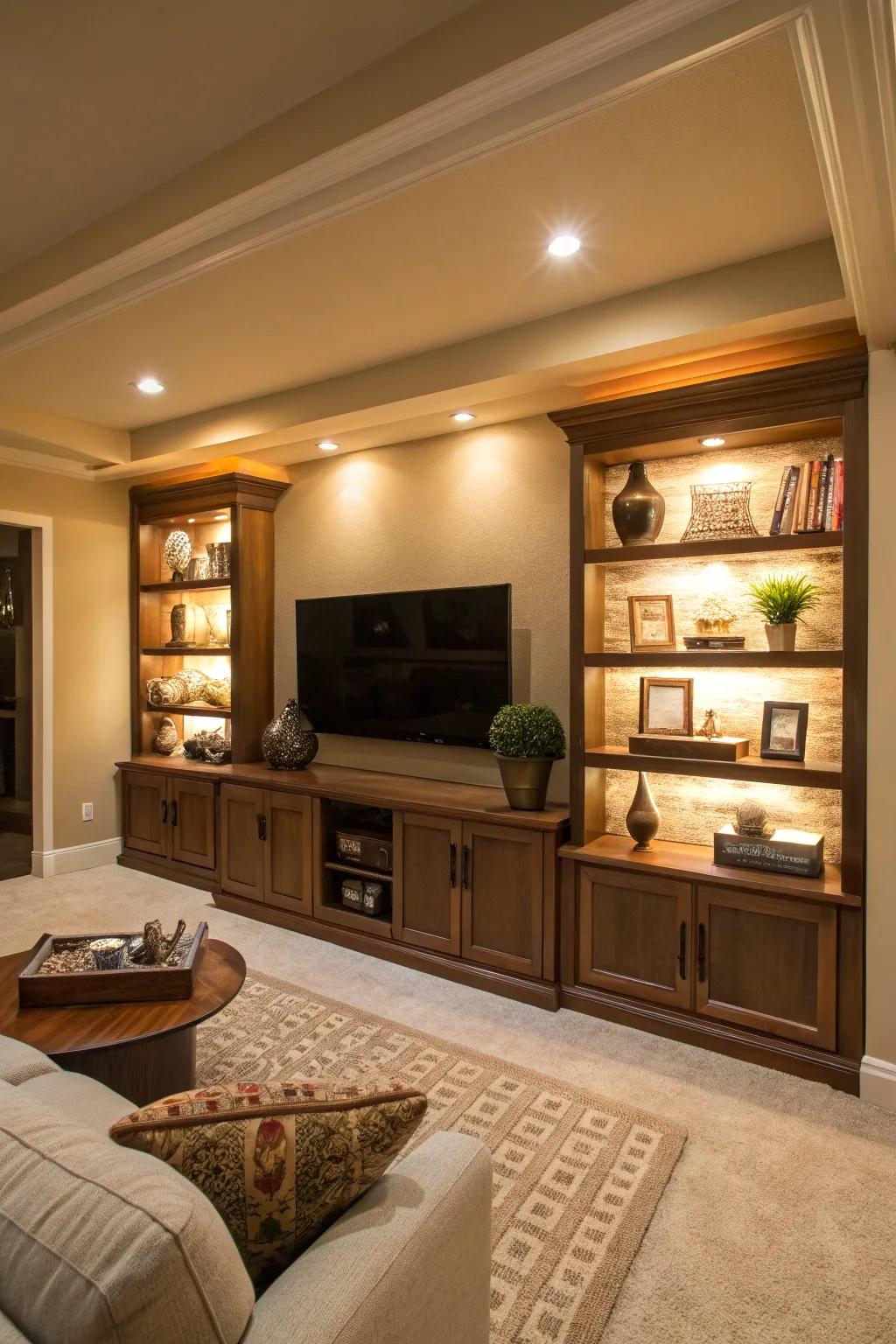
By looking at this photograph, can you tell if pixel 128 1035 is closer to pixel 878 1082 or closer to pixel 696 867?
pixel 696 867

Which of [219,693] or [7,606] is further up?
[7,606]

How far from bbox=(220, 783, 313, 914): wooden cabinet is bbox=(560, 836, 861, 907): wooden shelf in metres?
1.50

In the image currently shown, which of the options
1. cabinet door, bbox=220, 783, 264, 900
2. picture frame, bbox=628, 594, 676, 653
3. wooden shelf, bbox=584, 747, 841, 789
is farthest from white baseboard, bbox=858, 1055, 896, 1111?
cabinet door, bbox=220, 783, 264, 900

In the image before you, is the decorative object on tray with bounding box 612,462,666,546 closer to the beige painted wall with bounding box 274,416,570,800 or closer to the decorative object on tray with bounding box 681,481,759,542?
the decorative object on tray with bounding box 681,481,759,542

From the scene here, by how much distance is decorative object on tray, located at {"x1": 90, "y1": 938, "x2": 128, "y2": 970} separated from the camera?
2326mm

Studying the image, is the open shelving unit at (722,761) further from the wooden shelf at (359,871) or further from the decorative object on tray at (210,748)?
the decorative object on tray at (210,748)

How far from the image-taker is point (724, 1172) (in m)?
2.14

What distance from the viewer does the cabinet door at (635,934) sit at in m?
2.88

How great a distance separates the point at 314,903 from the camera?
13.0ft

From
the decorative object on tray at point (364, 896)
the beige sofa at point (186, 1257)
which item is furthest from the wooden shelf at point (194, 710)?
the beige sofa at point (186, 1257)

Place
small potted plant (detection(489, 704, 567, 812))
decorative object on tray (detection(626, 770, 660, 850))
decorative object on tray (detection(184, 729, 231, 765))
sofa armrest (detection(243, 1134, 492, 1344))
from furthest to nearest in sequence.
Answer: decorative object on tray (detection(184, 729, 231, 765)) < small potted plant (detection(489, 704, 567, 812)) < decorative object on tray (detection(626, 770, 660, 850)) < sofa armrest (detection(243, 1134, 492, 1344))

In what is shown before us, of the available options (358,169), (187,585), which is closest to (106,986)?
(358,169)

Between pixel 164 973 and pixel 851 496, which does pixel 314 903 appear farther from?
pixel 851 496

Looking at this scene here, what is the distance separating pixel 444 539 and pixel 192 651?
1937 millimetres
